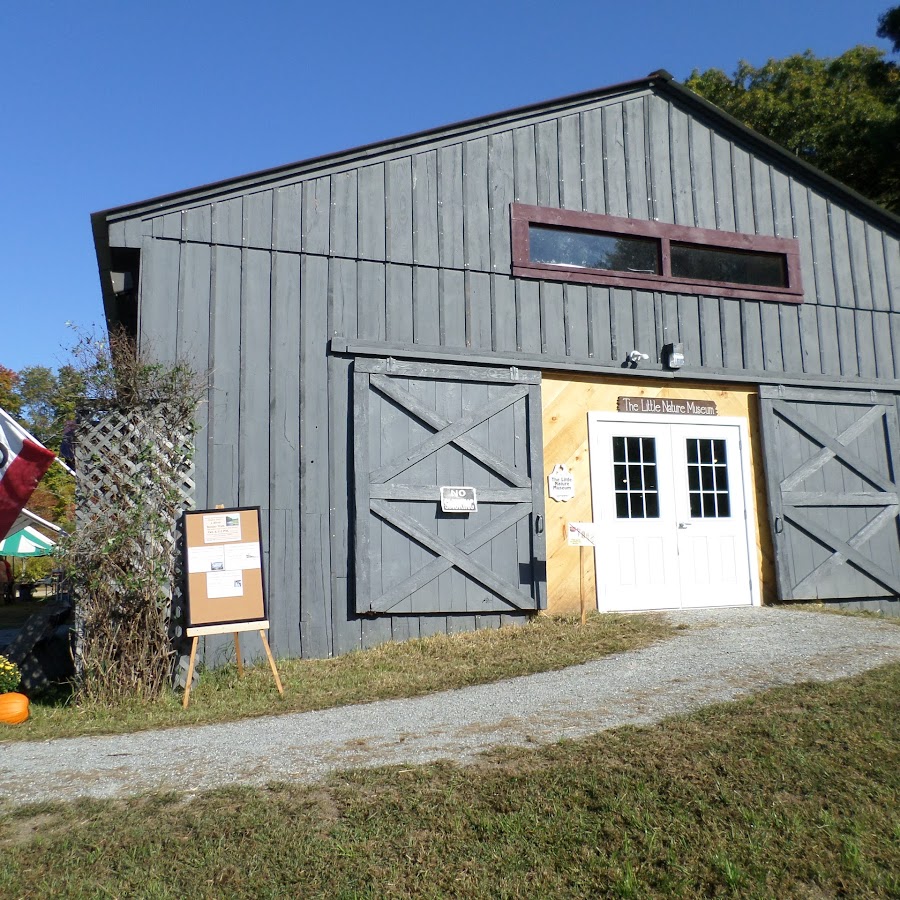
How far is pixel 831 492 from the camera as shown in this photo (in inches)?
411

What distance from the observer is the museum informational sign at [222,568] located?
702cm

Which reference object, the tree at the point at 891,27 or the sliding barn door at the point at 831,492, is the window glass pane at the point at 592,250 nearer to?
the sliding barn door at the point at 831,492

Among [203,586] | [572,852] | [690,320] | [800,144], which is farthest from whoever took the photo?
[800,144]

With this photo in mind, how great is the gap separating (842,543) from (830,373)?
2082 millimetres

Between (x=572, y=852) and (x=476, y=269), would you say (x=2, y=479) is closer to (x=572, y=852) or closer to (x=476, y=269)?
(x=476, y=269)

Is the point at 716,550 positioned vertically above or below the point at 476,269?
below

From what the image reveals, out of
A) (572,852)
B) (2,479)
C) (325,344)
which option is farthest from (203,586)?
(572,852)

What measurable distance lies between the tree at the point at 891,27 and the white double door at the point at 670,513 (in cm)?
1208

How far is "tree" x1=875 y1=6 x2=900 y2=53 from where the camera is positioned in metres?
17.3

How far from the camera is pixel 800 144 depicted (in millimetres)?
21953

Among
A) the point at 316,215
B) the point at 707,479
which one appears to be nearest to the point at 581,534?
the point at 707,479

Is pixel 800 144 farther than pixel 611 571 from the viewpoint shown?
Yes


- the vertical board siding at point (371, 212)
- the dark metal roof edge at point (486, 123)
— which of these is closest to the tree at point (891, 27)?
the dark metal roof edge at point (486, 123)

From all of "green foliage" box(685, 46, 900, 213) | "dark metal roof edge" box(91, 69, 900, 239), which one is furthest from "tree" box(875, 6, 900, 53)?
"dark metal roof edge" box(91, 69, 900, 239)
